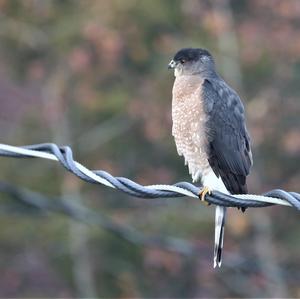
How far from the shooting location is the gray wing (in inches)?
231

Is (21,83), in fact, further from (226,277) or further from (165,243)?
(165,243)

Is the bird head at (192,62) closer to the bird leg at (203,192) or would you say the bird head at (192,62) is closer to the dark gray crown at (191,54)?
the dark gray crown at (191,54)

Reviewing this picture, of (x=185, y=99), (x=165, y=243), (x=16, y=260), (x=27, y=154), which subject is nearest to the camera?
(x=27, y=154)

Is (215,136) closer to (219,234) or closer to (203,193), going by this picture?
(219,234)

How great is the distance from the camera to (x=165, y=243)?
8.89 metres

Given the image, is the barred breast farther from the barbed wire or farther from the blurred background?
the blurred background

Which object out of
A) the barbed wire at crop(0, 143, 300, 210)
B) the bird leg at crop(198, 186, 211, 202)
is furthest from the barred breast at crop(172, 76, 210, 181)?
the barbed wire at crop(0, 143, 300, 210)

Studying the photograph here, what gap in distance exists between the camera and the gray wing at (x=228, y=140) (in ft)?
19.2

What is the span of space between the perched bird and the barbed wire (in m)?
1.04

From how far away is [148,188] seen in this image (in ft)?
15.1

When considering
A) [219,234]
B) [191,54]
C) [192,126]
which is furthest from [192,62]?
[219,234]

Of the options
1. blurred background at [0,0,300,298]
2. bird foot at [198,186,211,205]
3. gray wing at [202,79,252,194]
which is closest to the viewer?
bird foot at [198,186,211,205]

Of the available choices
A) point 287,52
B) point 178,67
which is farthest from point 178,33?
point 178,67

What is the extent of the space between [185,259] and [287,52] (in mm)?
3488
